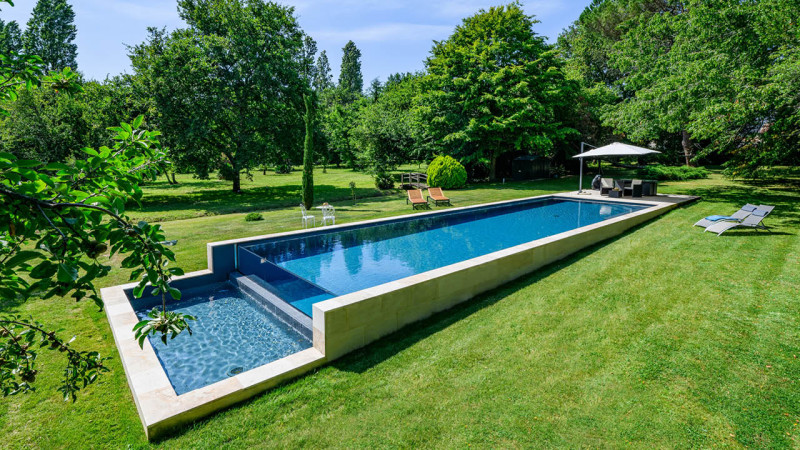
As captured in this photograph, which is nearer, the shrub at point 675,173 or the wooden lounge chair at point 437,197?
the wooden lounge chair at point 437,197

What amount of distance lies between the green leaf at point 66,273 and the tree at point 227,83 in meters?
22.4

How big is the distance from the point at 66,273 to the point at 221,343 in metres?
5.53

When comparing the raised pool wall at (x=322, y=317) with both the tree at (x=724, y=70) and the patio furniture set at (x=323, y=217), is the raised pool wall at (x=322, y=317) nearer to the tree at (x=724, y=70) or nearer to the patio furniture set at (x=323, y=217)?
the patio furniture set at (x=323, y=217)

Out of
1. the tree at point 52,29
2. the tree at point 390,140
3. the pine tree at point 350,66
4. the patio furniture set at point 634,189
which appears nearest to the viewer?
the patio furniture set at point 634,189

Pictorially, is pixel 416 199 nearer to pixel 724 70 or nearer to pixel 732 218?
pixel 732 218

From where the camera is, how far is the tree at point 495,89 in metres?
24.6

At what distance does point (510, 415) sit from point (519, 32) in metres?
27.3

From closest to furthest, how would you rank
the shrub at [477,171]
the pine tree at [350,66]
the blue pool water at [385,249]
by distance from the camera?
the blue pool water at [385,249] < the shrub at [477,171] < the pine tree at [350,66]

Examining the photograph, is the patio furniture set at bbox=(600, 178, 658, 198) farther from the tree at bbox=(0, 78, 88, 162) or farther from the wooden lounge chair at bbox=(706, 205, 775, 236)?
the tree at bbox=(0, 78, 88, 162)

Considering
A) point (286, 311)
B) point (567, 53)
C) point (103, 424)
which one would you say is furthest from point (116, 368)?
point (567, 53)

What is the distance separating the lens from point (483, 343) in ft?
17.2

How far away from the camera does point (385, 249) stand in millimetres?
10523

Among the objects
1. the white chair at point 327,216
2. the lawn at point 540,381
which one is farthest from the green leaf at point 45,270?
the white chair at point 327,216

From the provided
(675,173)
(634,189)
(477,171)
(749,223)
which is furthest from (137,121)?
(675,173)
